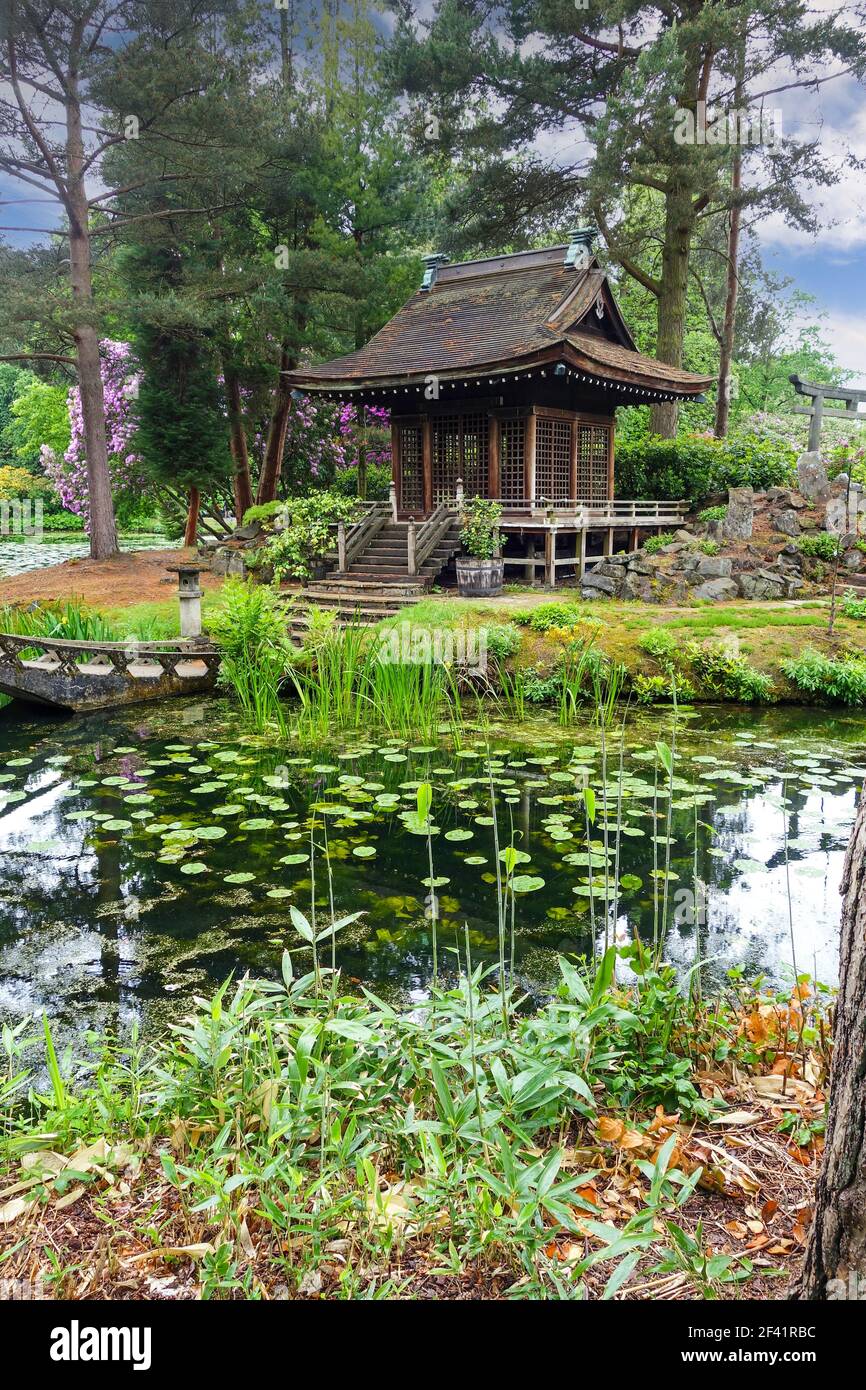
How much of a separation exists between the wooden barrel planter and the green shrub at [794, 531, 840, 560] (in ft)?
15.4

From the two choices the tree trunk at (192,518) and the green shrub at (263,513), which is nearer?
the green shrub at (263,513)

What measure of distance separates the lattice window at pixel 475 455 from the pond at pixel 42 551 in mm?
7911

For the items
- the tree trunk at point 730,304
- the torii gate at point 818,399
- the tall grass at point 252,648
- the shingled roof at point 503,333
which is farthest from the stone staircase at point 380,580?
the tree trunk at point 730,304

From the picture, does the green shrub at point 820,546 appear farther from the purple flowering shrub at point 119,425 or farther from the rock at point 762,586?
the purple flowering shrub at point 119,425

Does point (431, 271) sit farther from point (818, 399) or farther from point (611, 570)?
point (611, 570)

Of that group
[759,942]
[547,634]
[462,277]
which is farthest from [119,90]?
[759,942]

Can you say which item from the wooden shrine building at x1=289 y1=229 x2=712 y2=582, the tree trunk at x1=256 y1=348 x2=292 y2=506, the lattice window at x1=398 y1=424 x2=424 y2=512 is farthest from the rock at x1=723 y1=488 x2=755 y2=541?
the tree trunk at x1=256 y1=348 x2=292 y2=506

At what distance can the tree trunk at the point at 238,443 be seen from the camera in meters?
18.8

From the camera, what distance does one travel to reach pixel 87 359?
1633 cm

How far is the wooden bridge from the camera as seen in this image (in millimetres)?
8984

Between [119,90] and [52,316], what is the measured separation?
3.96m

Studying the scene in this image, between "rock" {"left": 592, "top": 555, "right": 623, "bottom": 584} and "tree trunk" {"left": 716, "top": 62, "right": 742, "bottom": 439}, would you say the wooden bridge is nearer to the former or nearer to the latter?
"rock" {"left": 592, "top": 555, "right": 623, "bottom": 584}
